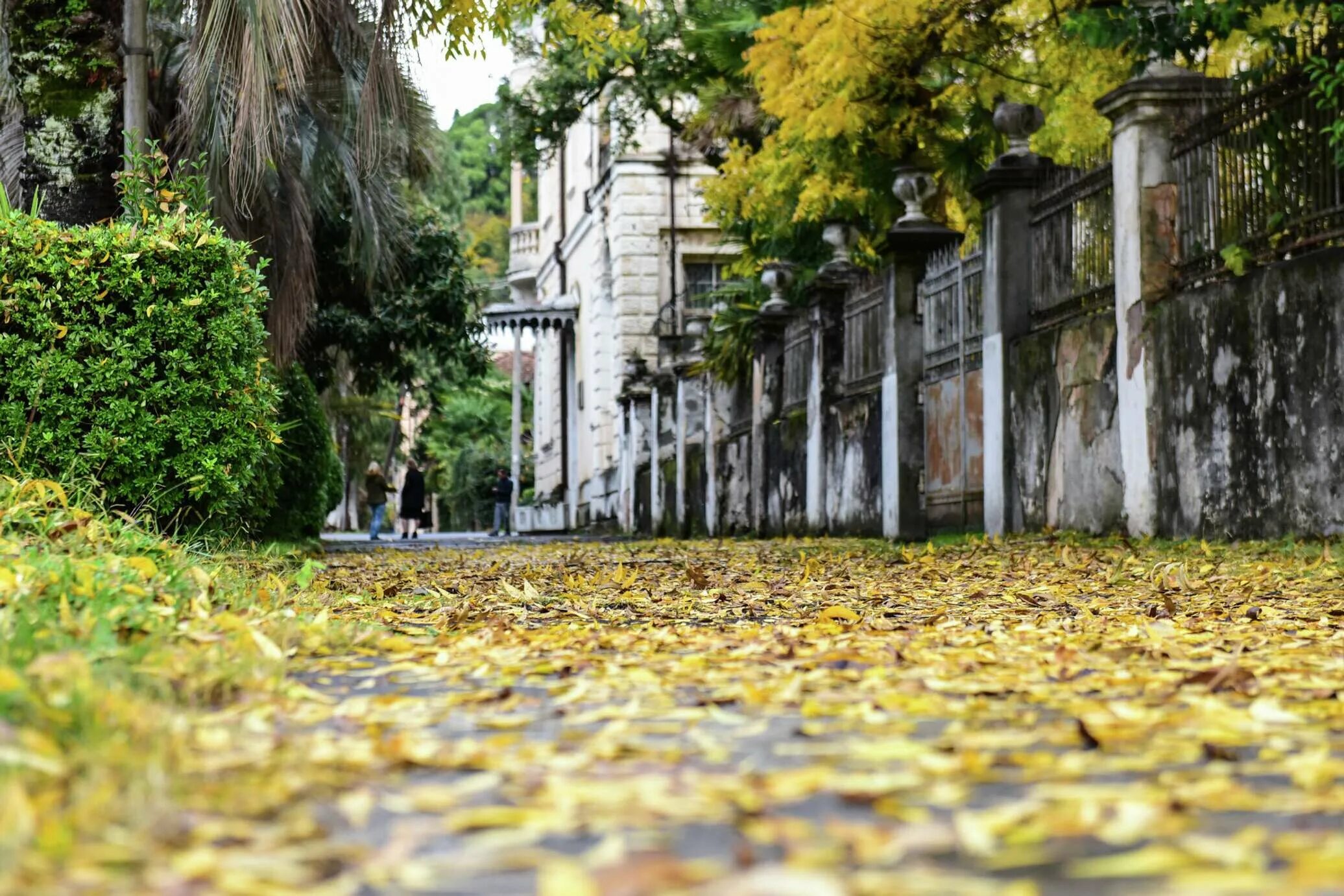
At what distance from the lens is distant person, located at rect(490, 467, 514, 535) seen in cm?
3981

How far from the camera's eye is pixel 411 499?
31.8 meters

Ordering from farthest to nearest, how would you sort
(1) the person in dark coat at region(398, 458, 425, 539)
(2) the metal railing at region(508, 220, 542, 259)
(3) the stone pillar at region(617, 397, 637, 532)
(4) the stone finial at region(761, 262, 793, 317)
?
(2) the metal railing at region(508, 220, 542, 259) < (1) the person in dark coat at region(398, 458, 425, 539) < (3) the stone pillar at region(617, 397, 637, 532) < (4) the stone finial at region(761, 262, 793, 317)

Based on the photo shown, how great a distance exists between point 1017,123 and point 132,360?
7206mm

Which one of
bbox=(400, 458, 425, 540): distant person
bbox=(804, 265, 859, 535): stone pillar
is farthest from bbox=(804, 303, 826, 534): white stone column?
bbox=(400, 458, 425, 540): distant person

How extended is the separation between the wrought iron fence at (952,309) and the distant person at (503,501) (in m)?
24.7

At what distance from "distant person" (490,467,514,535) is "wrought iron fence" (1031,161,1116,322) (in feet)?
89.0

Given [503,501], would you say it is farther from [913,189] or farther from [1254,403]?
[1254,403]

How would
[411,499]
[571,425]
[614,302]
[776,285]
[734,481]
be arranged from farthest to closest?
[571,425], [614,302], [411,499], [734,481], [776,285]

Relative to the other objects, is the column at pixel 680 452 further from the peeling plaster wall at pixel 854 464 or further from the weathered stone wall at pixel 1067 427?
the weathered stone wall at pixel 1067 427

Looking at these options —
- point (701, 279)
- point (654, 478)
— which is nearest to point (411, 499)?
point (654, 478)

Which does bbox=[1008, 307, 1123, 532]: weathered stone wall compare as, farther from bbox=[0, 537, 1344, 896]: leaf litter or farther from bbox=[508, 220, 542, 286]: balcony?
bbox=[508, 220, 542, 286]: balcony

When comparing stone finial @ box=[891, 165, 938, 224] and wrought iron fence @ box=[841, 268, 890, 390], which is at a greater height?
stone finial @ box=[891, 165, 938, 224]

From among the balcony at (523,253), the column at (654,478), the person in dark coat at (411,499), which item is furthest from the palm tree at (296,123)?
the balcony at (523,253)

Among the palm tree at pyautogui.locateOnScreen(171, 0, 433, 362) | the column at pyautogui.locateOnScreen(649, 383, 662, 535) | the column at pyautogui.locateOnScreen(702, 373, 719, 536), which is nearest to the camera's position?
the palm tree at pyautogui.locateOnScreen(171, 0, 433, 362)
